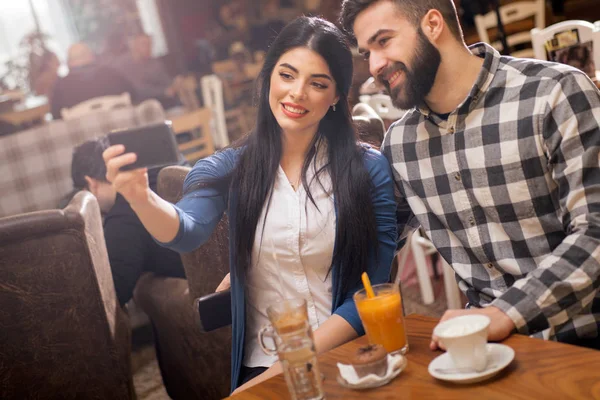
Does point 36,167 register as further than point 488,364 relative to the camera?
Yes

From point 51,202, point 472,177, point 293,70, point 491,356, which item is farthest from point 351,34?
point 51,202

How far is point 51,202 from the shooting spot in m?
4.18

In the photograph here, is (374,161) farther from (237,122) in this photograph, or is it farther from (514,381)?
(237,122)

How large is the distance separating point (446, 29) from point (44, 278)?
4.49 feet

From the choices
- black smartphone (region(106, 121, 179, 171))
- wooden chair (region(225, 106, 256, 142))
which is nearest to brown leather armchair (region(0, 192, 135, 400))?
black smartphone (region(106, 121, 179, 171))

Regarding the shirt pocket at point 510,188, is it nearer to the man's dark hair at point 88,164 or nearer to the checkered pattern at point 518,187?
the checkered pattern at point 518,187

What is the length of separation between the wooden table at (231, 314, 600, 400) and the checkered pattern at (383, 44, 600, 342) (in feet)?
0.53

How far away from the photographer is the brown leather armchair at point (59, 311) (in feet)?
6.75

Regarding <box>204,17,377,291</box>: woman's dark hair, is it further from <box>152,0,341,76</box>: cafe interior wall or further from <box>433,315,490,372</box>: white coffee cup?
<box>152,0,341,76</box>: cafe interior wall

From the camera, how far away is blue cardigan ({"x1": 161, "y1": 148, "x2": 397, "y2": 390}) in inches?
61.7

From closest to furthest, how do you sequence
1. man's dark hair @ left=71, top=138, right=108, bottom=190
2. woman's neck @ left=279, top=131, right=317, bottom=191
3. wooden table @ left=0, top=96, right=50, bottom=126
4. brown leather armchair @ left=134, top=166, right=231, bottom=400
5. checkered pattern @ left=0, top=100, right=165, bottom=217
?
woman's neck @ left=279, top=131, right=317, bottom=191
brown leather armchair @ left=134, top=166, right=231, bottom=400
man's dark hair @ left=71, top=138, right=108, bottom=190
checkered pattern @ left=0, top=100, right=165, bottom=217
wooden table @ left=0, top=96, right=50, bottom=126

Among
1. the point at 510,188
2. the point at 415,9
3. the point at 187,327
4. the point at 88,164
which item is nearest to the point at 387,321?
the point at 510,188

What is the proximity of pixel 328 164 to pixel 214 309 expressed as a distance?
0.48 m

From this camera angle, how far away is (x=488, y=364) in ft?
3.42
